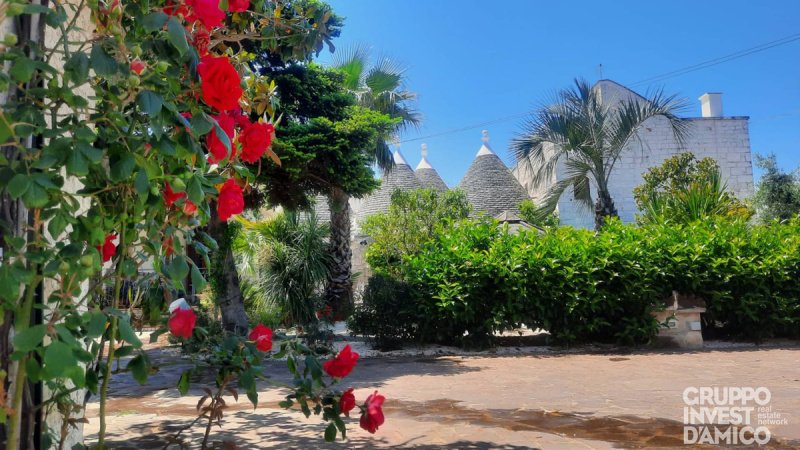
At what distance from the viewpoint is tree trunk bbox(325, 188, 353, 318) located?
13.9m

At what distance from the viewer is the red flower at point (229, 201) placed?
6.78ft

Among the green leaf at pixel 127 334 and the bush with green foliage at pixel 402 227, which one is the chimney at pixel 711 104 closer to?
the bush with green foliage at pixel 402 227

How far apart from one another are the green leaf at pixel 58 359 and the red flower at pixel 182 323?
72 centimetres

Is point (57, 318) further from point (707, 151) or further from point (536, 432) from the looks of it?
point (707, 151)

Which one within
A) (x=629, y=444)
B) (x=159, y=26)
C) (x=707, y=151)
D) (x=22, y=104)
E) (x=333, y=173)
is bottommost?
(x=629, y=444)

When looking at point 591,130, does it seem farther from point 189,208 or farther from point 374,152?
point 189,208

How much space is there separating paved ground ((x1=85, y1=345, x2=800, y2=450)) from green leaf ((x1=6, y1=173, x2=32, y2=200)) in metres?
1.31

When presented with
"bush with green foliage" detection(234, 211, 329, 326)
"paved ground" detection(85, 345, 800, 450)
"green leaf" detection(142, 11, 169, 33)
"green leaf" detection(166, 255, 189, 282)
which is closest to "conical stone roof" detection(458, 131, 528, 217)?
"bush with green foliage" detection(234, 211, 329, 326)

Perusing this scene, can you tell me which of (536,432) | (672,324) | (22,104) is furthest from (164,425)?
(672,324)

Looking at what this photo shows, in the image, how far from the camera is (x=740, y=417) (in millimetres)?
4957

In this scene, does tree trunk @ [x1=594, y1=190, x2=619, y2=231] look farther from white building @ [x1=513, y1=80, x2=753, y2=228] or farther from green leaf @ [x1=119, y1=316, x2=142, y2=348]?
green leaf @ [x1=119, y1=316, x2=142, y2=348]

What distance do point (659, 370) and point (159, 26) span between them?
8.05 meters

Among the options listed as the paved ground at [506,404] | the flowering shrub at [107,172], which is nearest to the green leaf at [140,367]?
the flowering shrub at [107,172]

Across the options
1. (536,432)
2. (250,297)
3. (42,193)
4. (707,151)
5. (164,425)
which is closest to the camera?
(42,193)
